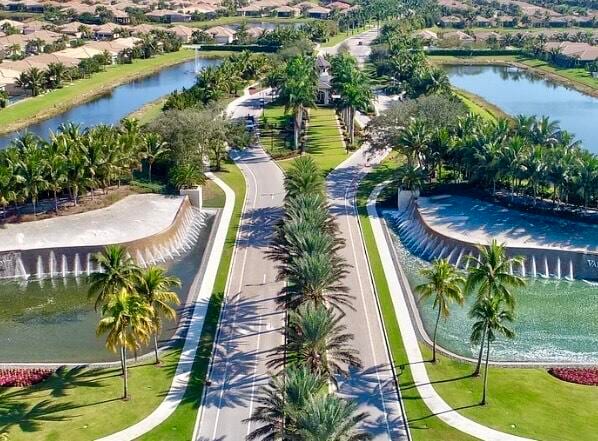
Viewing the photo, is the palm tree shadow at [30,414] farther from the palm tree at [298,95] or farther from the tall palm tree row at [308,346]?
the palm tree at [298,95]

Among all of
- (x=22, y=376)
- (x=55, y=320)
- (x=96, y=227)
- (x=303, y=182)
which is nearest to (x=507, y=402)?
(x=303, y=182)

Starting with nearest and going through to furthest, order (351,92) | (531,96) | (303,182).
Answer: (303,182) → (351,92) → (531,96)

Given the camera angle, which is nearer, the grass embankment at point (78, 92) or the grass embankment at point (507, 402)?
the grass embankment at point (507, 402)

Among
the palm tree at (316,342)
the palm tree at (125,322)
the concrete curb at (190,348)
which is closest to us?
the palm tree at (316,342)

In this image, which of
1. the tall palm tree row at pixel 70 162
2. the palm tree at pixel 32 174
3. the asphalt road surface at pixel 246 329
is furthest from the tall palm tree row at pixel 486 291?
the palm tree at pixel 32 174

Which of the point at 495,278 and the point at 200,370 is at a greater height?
the point at 495,278

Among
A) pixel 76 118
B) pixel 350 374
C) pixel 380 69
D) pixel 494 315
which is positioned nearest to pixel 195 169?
pixel 350 374

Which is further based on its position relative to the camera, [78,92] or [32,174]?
[78,92]

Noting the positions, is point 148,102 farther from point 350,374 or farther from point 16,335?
point 350,374

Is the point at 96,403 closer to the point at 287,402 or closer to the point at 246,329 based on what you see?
the point at 246,329
